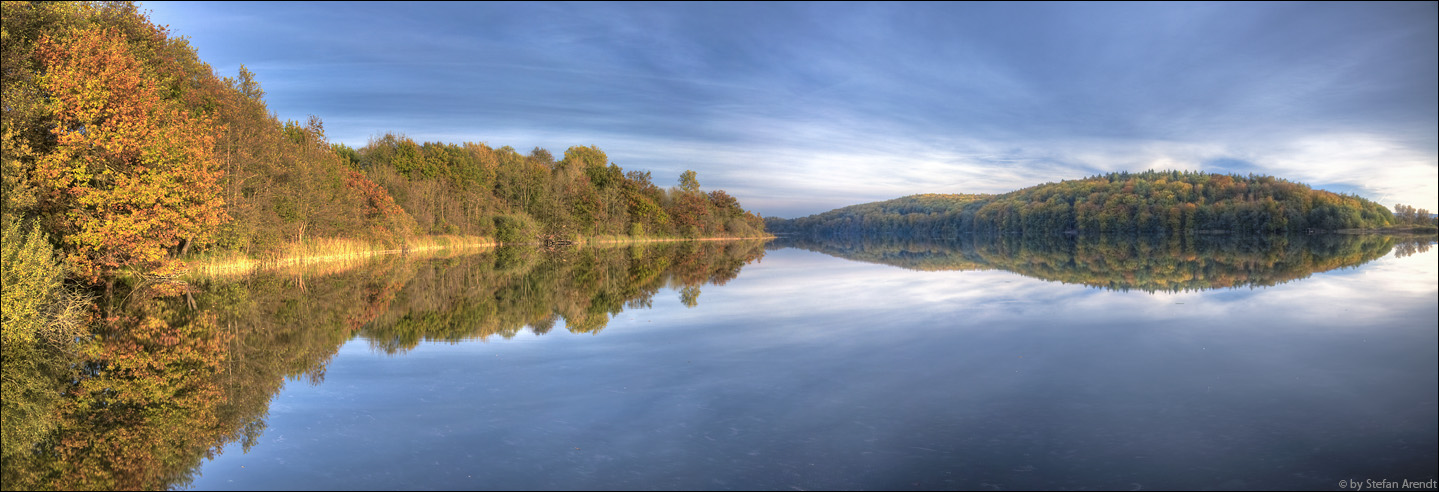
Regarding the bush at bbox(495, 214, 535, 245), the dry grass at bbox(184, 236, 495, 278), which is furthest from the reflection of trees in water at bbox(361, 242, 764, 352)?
the bush at bbox(495, 214, 535, 245)

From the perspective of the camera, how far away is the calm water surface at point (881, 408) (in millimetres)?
5348

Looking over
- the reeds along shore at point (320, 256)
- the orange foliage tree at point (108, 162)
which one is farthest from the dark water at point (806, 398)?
the reeds along shore at point (320, 256)

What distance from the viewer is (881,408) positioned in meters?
7.10

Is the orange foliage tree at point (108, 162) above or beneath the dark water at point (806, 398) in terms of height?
above

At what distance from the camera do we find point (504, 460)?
5.70m

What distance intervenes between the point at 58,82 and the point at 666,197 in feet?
250

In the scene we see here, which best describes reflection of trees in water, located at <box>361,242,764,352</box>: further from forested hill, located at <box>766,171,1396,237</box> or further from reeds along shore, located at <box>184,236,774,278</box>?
forested hill, located at <box>766,171,1396,237</box>

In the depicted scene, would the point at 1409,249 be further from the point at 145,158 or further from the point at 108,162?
the point at 108,162

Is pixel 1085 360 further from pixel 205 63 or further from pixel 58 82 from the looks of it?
pixel 205 63

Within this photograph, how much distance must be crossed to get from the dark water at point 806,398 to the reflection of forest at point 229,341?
7 cm

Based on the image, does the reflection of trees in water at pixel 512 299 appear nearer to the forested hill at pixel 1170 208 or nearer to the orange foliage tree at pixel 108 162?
the orange foliage tree at pixel 108 162

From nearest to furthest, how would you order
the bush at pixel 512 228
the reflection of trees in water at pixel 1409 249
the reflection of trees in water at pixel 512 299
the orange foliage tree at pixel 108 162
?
the reflection of trees in water at pixel 512 299 < the orange foliage tree at pixel 108 162 < the reflection of trees in water at pixel 1409 249 < the bush at pixel 512 228

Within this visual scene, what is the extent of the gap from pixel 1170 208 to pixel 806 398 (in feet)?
382

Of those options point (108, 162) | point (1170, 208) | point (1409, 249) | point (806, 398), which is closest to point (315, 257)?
point (108, 162)
